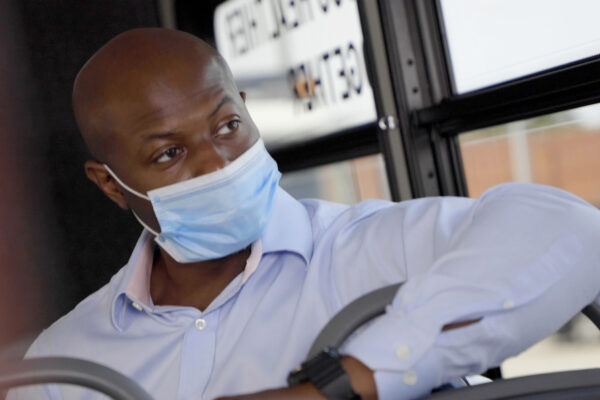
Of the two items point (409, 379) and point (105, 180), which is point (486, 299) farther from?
point (105, 180)

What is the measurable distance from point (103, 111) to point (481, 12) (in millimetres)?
1059

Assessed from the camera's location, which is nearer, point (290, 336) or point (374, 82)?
point (290, 336)

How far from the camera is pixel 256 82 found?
2.82 metres

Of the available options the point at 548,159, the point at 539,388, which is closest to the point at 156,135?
the point at 539,388

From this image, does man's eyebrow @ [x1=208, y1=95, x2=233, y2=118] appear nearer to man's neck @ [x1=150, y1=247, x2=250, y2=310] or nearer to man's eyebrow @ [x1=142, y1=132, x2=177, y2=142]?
man's eyebrow @ [x1=142, y1=132, x2=177, y2=142]

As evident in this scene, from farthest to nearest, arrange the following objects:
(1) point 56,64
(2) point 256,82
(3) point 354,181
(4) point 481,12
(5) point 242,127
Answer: (2) point 256,82 → (3) point 354,181 → (1) point 56,64 → (4) point 481,12 → (5) point 242,127

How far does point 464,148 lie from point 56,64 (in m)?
1.24

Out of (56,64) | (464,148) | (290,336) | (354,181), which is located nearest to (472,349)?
(290,336)

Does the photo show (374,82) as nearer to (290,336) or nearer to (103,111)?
(103,111)

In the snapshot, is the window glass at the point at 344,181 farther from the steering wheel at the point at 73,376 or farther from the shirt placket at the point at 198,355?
the steering wheel at the point at 73,376

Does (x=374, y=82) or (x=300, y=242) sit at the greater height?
(x=374, y=82)

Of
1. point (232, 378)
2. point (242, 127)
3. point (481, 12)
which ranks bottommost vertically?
point (232, 378)

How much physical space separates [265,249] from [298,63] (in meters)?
1.33

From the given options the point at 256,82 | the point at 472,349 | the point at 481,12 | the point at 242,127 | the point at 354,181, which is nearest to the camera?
the point at 472,349
